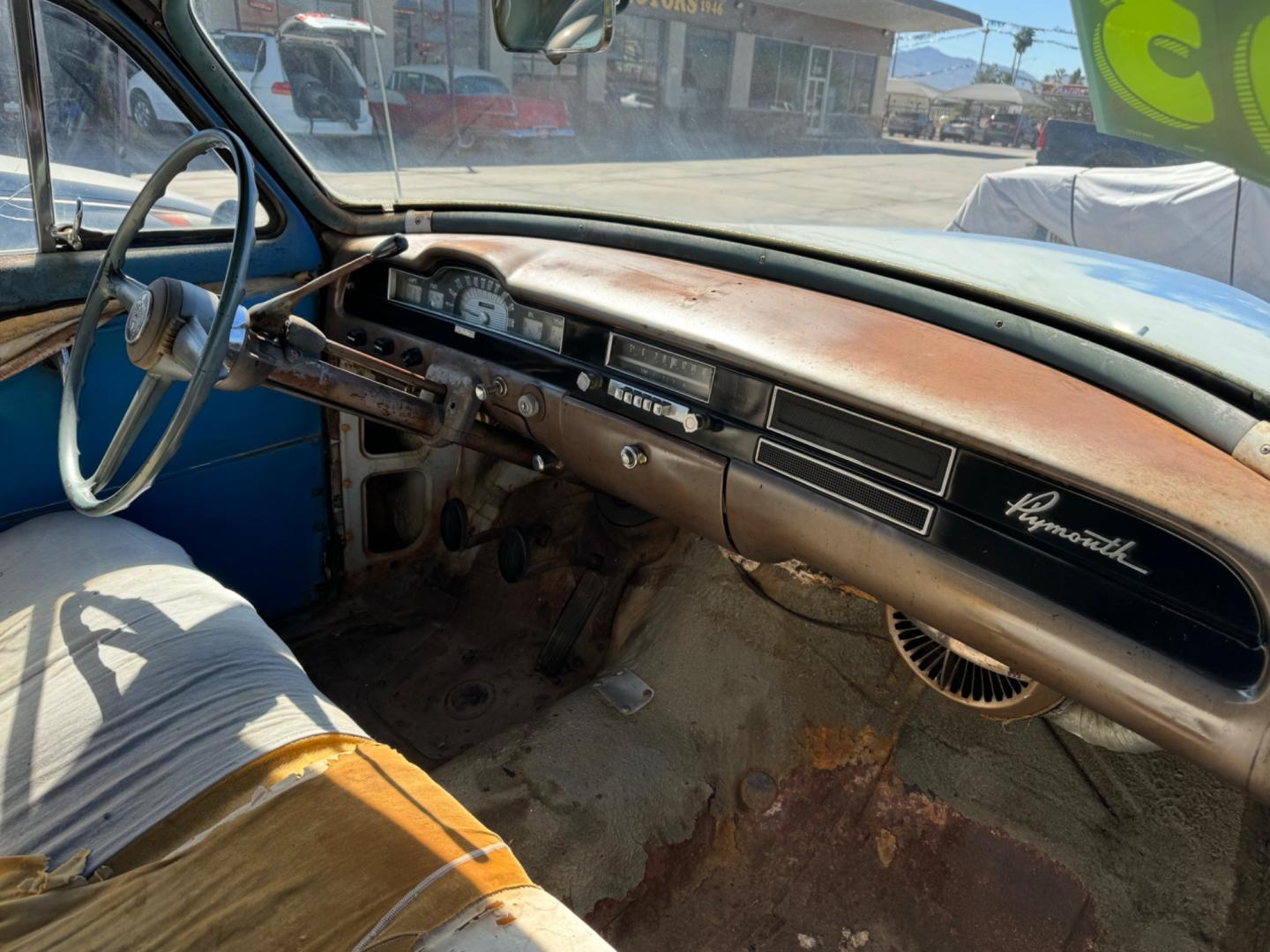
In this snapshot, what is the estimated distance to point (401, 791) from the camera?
1.24 meters

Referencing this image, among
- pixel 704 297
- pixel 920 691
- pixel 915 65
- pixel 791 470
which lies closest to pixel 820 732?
pixel 920 691

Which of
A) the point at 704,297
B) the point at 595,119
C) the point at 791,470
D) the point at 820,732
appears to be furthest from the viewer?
the point at 820,732

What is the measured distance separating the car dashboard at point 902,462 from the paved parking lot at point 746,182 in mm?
147

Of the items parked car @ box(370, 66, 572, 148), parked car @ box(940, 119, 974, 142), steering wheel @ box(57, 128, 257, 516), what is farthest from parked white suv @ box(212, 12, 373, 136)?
parked car @ box(940, 119, 974, 142)

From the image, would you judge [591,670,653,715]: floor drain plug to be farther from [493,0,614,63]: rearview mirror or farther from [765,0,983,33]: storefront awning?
[765,0,983,33]: storefront awning

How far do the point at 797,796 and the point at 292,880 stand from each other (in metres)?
1.41

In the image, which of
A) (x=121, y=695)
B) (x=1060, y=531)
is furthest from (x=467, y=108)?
(x=1060, y=531)

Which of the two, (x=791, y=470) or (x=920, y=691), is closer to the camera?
(x=791, y=470)

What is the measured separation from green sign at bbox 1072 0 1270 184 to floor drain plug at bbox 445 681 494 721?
6.44ft

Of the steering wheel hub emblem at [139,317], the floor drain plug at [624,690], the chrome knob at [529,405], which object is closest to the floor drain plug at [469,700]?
the floor drain plug at [624,690]

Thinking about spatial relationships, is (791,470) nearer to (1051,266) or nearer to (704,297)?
(704,297)

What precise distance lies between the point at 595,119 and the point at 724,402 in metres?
0.68

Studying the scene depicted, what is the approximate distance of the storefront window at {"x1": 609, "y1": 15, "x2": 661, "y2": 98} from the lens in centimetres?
181

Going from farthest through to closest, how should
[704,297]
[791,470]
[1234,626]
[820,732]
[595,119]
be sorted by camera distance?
[820,732]
[595,119]
[704,297]
[791,470]
[1234,626]
